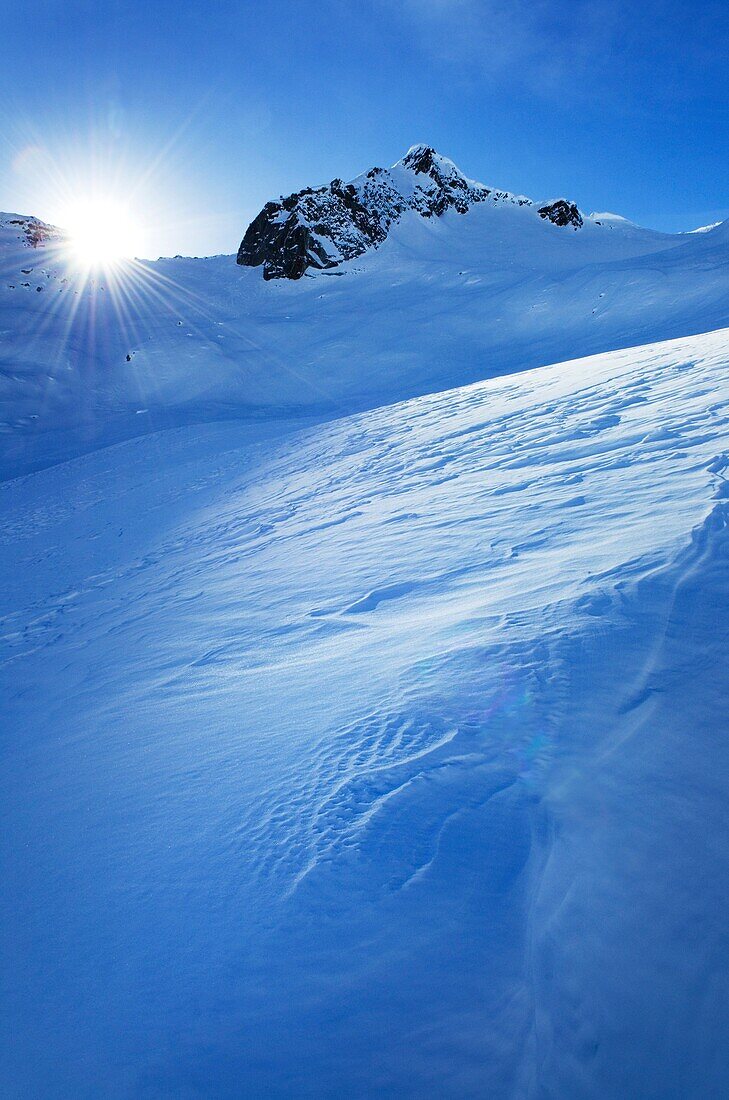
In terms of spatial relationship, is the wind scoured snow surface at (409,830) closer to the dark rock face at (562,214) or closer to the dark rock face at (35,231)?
the dark rock face at (35,231)

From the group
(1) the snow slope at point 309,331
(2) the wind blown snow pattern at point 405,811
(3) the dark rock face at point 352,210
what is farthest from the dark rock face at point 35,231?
(2) the wind blown snow pattern at point 405,811

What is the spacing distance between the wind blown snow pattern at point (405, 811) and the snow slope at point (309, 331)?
12151mm

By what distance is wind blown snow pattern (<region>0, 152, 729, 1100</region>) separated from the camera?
53.3 inches

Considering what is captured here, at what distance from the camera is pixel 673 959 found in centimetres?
134

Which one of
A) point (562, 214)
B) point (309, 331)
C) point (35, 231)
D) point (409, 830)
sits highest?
point (35, 231)

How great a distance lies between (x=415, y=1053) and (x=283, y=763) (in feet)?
3.42

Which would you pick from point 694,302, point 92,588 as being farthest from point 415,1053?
point 694,302

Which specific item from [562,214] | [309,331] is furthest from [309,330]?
[562,214]

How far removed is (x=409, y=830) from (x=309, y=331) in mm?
25084

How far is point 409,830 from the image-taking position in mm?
1754

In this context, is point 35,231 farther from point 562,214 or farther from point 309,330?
point 562,214

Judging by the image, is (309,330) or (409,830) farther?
(309,330)

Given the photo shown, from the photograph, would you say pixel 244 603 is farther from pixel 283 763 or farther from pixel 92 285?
pixel 92 285

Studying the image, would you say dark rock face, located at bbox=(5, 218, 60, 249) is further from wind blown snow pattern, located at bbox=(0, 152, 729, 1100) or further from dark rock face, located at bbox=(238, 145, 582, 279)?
wind blown snow pattern, located at bbox=(0, 152, 729, 1100)
